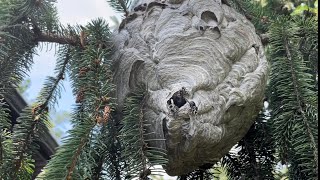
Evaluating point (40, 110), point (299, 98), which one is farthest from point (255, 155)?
point (40, 110)

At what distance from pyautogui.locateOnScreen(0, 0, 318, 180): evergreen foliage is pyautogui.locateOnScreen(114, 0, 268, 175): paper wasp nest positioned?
3cm

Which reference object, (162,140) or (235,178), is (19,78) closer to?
(162,140)

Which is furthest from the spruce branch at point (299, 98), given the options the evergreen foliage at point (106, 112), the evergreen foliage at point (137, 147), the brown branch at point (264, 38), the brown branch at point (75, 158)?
the brown branch at point (75, 158)

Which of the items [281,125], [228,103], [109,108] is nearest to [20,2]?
[109,108]

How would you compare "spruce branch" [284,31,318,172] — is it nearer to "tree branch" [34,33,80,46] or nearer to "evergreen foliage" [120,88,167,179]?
"evergreen foliage" [120,88,167,179]

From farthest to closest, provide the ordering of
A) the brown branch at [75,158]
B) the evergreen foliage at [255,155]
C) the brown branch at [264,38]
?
the brown branch at [264,38]
the evergreen foliage at [255,155]
the brown branch at [75,158]

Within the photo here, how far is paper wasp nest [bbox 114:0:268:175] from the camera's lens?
A: 0.82 metres

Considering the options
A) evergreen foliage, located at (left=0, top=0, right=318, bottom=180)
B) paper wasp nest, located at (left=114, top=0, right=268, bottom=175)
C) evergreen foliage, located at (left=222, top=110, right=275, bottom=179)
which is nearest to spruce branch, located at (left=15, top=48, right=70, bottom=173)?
evergreen foliage, located at (left=0, top=0, right=318, bottom=180)

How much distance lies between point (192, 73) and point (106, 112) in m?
0.22

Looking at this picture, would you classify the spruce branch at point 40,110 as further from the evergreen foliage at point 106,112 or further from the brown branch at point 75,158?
the brown branch at point 75,158

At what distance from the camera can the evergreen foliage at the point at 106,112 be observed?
76 cm

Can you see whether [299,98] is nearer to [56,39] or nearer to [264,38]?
[264,38]

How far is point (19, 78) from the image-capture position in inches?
38.4

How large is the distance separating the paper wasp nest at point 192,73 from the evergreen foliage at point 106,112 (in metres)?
0.03
